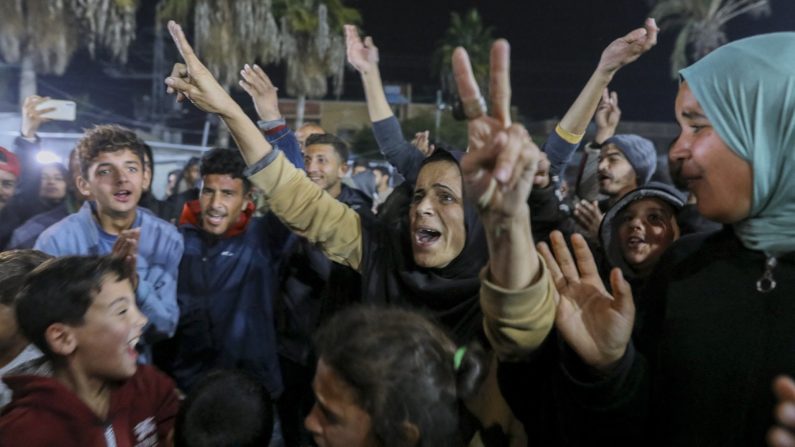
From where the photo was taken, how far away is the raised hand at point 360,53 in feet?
11.6

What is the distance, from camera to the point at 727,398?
1.45 meters

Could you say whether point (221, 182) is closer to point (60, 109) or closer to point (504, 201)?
point (60, 109)

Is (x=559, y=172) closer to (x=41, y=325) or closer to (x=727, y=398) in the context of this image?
(x=727, y=398)

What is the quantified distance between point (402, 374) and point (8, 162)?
13.6 feet

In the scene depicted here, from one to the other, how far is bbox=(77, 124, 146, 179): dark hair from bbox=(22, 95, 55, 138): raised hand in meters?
1.67

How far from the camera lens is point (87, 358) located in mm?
2176

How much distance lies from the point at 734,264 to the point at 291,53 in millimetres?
23228

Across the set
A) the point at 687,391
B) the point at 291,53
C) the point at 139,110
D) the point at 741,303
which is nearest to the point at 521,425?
the point at 687,391

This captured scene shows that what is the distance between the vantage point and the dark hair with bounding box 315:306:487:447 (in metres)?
1.54

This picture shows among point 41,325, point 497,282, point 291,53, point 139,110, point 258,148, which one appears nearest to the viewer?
point 497,282

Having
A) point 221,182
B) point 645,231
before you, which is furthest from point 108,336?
point 645,231

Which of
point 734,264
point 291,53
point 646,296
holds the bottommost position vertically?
point 646,296

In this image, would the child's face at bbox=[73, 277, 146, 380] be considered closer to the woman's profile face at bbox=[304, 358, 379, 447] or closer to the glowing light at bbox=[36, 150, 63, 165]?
the woman's profile face at bbox=[304, 358, 379, 447]

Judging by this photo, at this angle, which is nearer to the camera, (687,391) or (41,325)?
(687,391)
